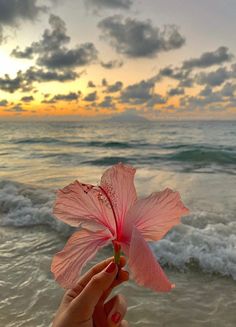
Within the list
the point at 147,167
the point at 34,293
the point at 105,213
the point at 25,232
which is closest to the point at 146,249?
the point at 105,213

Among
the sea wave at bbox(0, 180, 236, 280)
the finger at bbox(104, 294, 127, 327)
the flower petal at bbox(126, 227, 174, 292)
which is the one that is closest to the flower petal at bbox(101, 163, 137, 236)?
the flower petal at bbox(126, 227, 174, 292)

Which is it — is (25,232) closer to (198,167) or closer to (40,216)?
(40,216)

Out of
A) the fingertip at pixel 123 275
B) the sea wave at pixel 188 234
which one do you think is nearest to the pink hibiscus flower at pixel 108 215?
the fingertip at pixel 123 275

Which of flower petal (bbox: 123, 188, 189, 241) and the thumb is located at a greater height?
flower petal (bbox: 123, 188, 189, 241)

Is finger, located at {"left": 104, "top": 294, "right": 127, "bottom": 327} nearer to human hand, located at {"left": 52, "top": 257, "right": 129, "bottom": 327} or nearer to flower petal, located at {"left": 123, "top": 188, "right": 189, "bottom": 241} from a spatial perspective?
human hand, located at {"left": 52, "top": 257, "right": 129, "bottom": 327}

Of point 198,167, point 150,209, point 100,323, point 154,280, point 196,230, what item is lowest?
point 198,167

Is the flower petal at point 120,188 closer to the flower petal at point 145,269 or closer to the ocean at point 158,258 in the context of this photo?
the flower petal at point 145,269

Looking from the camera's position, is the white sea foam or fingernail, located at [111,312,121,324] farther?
the white sea foam
